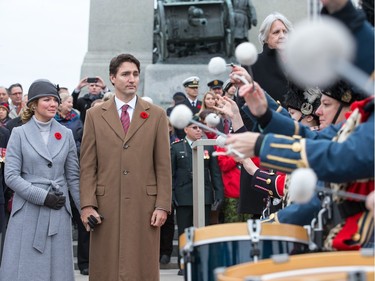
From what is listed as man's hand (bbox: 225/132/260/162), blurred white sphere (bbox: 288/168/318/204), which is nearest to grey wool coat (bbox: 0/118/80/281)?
man's hand (bbox: 225/132/260/162)

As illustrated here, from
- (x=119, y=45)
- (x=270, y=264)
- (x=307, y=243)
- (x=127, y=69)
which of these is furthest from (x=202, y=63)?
(x=270, y=264)

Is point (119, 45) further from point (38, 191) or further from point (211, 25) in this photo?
point (38, 191)

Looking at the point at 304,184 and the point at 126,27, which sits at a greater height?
the point at 126,27

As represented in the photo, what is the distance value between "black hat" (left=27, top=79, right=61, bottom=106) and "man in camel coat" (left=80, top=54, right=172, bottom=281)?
494 millimetres

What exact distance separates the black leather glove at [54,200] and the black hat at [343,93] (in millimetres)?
3054

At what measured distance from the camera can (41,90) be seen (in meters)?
7.59

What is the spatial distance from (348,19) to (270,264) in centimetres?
107

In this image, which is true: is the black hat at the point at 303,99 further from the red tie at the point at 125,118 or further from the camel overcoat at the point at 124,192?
the red tie at the point at 125,118

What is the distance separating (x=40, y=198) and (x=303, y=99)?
2.09 meters

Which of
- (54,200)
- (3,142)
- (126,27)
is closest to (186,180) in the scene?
(3,142)

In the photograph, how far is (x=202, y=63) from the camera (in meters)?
16.1

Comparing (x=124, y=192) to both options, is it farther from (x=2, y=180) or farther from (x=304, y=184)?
(x=304, y=184)

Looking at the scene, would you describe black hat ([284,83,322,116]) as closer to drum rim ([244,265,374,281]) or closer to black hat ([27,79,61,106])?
black hat ([27,79,61,106])

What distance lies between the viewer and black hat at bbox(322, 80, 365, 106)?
15.1ft
